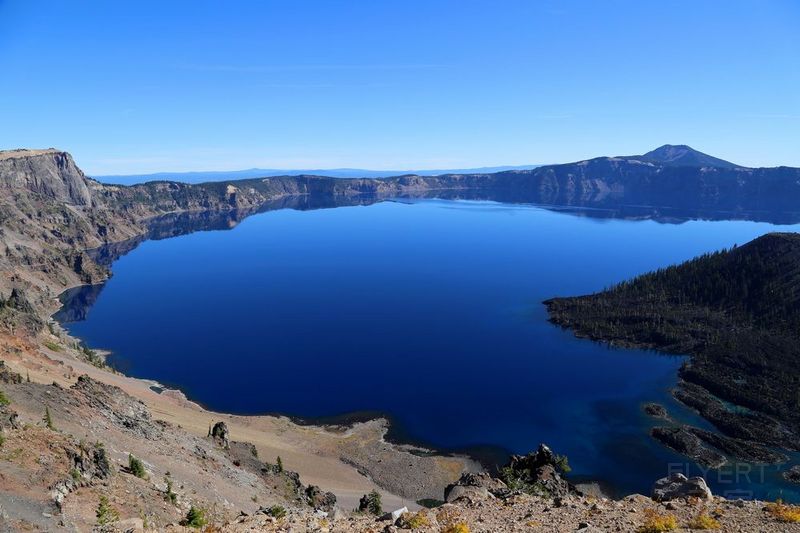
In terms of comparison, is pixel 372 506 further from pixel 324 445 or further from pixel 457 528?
pixel 324 445

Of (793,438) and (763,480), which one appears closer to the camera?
(763,480)

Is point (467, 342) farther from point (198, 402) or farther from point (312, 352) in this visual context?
point (198, 402)

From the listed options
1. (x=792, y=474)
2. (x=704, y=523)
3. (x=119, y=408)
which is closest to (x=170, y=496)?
(x=119, y=408)

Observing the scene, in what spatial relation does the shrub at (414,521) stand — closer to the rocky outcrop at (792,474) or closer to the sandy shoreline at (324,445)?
the sandy shoreline at (324,445)

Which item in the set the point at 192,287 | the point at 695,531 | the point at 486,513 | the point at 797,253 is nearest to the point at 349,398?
the point at 486,513

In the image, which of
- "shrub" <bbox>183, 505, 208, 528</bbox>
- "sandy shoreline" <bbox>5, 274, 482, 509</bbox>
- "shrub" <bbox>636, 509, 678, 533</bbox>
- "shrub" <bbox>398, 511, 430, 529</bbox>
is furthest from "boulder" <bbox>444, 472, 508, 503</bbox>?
"sandy shoreline" <bbox>5, 274, 482, 509</bbox>

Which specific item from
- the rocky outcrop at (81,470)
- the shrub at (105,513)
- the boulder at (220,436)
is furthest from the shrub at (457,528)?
the boulder at (220,436)
